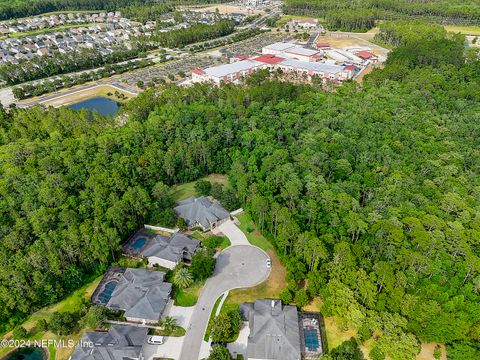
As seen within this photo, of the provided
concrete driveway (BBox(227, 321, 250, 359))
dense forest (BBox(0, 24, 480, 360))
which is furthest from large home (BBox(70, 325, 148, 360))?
concrete driveway (BBox(227, 321, 250, 359))

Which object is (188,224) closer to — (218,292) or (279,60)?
(218,292)

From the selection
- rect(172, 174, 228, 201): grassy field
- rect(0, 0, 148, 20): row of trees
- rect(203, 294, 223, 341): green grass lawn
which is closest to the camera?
rect(203, 294, 223, 341): green grass lawn

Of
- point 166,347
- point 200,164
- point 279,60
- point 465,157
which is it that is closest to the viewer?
point 166,347

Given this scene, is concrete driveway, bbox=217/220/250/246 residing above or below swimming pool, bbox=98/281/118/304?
below

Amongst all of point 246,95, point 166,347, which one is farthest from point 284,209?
point 246,95

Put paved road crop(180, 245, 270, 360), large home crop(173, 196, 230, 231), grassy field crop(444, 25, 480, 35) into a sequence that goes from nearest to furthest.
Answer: paved road crop(180, 245, 270, 360), large home crop(173, 196, 230, 231), grassy field crop(444, 25, 480, 35)

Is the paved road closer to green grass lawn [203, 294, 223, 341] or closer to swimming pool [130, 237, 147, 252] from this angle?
green grass lawn [203, 294, 223, 341]
